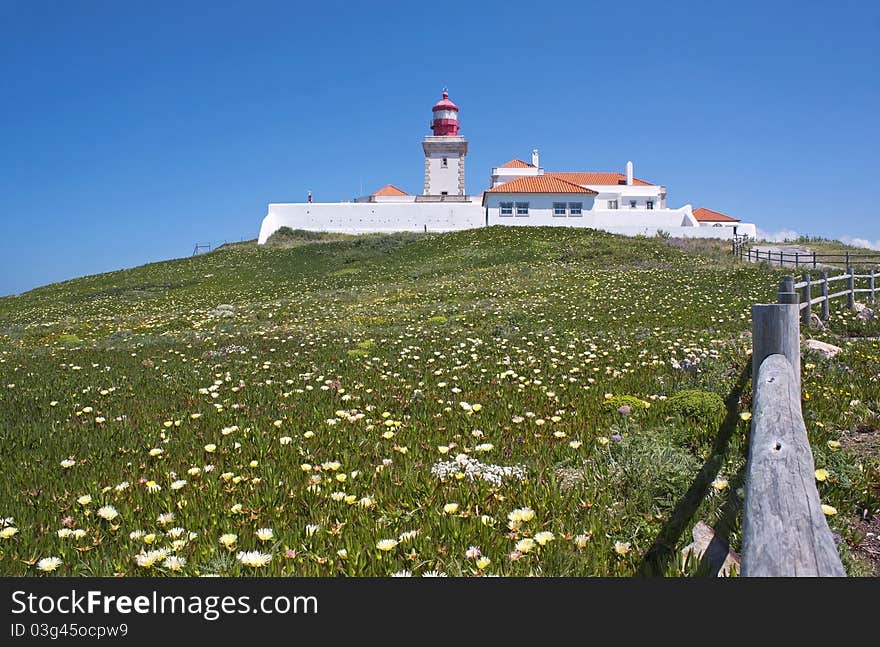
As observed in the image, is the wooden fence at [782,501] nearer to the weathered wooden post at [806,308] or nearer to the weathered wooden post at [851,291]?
the weathered wooden post at [806,308]

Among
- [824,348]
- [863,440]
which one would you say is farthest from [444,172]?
[863,440]

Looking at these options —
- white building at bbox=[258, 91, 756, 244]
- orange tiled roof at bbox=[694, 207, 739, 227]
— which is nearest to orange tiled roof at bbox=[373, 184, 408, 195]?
white building at bbox=[258, 91, 756, 244]

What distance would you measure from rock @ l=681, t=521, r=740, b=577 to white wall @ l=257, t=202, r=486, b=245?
211 ft

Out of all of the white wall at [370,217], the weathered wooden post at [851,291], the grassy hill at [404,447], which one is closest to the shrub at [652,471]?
the grassy hill at [404,447]

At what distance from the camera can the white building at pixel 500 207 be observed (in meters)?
62.8

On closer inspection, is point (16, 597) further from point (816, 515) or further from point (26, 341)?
point (26, 341)

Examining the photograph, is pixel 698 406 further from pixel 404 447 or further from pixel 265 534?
pixel 265 534

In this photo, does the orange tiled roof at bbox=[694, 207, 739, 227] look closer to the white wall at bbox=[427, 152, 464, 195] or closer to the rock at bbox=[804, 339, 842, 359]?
the white wall at bbox=[427, 152, 464, 195]

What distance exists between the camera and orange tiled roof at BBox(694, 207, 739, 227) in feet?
263

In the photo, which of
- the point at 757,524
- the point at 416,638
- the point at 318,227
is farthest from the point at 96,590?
the point at 318,227

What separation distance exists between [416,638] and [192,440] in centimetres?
464

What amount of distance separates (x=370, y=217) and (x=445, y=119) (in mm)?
20305

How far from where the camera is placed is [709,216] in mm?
81938

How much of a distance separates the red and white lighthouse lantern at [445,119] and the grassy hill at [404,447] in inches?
2670
